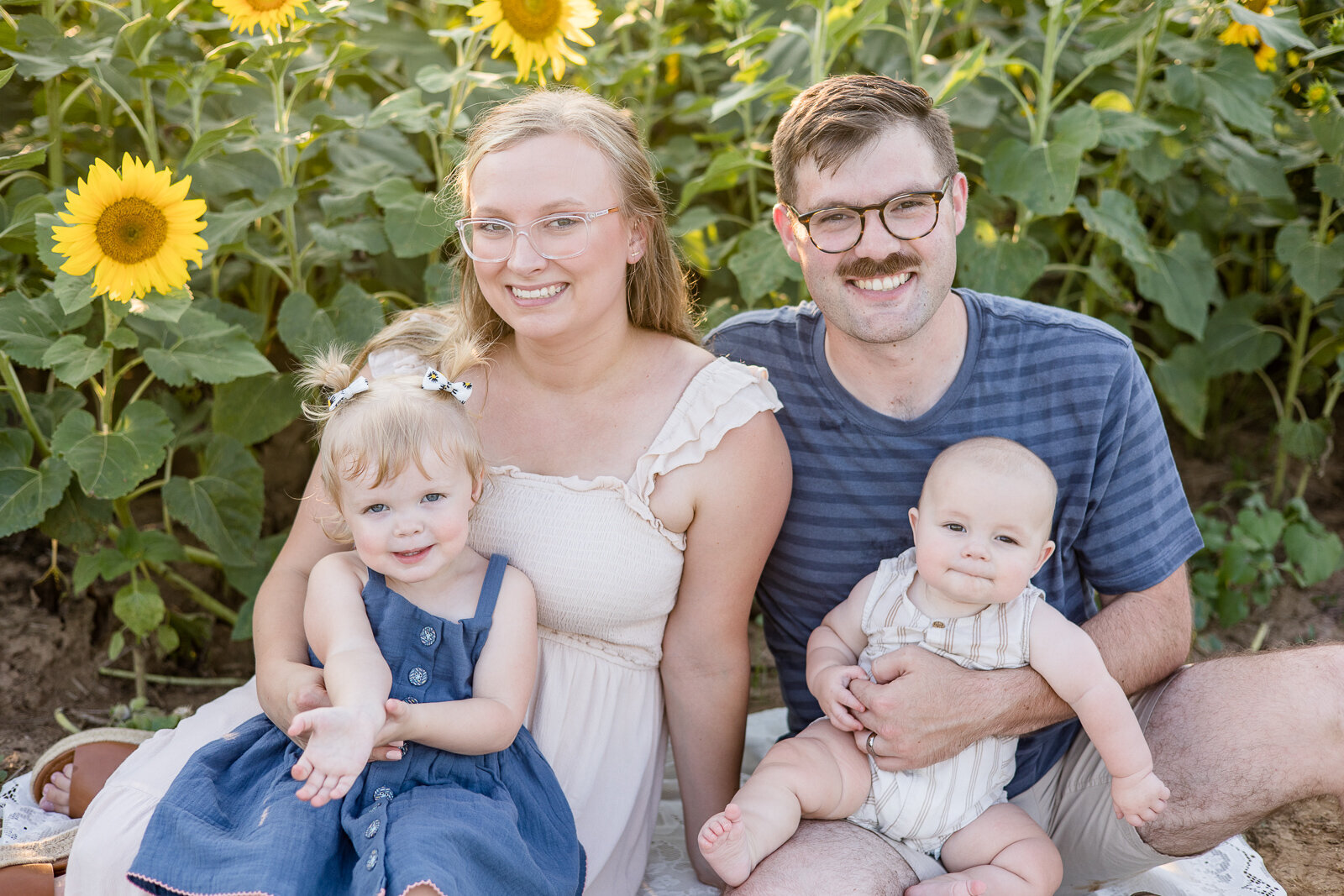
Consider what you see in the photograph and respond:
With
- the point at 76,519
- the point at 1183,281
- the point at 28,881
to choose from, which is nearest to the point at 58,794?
the point at 28,881

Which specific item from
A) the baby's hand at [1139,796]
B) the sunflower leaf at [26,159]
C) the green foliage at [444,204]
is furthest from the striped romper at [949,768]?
the sunflower leaf at [26,159]

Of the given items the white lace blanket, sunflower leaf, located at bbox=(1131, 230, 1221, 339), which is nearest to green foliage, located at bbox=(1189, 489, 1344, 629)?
sunflower leaf, located at bbox=(1131, 230, 1221, 339)

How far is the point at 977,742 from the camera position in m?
2.06

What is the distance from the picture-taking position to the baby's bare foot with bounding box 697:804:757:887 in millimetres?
1861

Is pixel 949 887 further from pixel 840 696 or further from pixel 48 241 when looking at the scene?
pixel 48 241

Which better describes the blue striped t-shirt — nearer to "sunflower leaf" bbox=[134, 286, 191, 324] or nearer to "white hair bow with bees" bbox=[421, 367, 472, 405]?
"white hair bow with bees" bbox=[421, 367, 472, 405]

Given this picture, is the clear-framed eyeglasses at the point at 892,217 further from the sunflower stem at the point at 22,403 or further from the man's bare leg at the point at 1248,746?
the sunflower stem at the point at 22,403

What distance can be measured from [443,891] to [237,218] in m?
1.62

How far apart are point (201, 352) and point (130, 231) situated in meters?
0.32

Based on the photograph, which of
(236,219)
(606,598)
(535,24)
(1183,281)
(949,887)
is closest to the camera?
(949,887)

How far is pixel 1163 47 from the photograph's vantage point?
10.2ft

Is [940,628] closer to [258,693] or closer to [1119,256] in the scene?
[258,693]

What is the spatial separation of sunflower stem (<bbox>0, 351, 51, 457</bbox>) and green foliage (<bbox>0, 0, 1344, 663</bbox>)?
0.01 meters

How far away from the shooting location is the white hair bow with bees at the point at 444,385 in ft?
6.51
